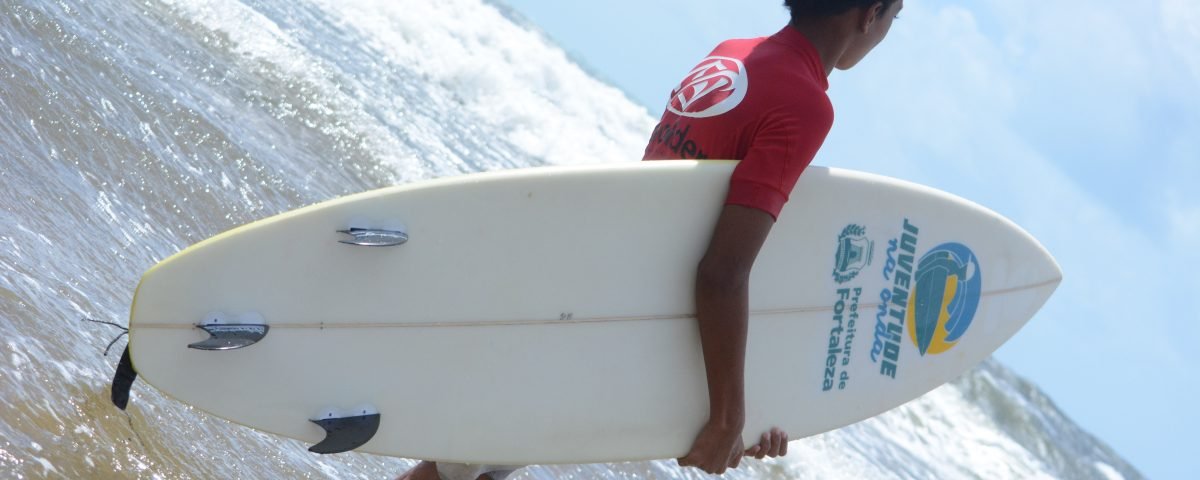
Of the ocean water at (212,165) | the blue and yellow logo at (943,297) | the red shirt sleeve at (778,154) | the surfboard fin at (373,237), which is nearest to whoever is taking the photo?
the red shirt sleeve at (778,154)

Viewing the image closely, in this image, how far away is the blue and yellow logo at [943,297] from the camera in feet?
10.1

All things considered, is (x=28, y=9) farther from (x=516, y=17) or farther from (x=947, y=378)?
(x=516, y=17)

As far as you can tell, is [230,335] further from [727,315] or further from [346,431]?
[727,315]

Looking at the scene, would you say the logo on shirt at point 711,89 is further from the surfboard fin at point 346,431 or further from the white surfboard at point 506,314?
the surfboard fin at point 346,431

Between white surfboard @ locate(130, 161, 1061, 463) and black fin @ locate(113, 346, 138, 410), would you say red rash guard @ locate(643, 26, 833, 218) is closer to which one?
white surfboard @ locate(130, 161, 1061, 463)

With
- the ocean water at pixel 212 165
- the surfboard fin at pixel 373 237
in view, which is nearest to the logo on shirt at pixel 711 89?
the surfboard fin at pixel 373 237

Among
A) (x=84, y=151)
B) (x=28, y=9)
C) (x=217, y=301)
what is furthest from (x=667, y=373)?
(x=28, y=9)

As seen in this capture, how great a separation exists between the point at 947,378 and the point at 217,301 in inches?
78.1

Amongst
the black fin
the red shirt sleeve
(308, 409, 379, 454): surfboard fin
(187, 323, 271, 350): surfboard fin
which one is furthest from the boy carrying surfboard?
the black fin

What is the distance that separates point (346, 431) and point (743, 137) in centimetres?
96

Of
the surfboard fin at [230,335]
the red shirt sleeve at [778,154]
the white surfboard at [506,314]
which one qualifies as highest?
the red shirt sleeve at [778,154]

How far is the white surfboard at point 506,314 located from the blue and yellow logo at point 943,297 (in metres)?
0.25

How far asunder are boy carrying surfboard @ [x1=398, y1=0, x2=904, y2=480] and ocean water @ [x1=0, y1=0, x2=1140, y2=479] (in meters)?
0.86

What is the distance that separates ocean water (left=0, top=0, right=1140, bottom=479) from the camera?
2.97m
